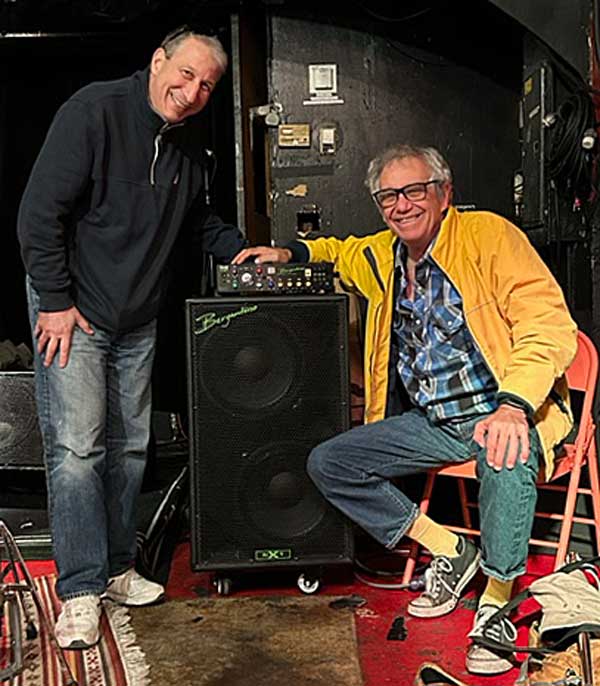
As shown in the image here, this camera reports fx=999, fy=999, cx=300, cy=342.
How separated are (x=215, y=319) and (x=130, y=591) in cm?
69

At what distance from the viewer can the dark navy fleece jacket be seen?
212 centimetres

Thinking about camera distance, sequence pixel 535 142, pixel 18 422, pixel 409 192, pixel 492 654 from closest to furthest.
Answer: pixel 492 654 < pixel 409 192 < pixel 535 142 < pixel 18 422

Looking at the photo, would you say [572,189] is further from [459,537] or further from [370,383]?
[459,537]

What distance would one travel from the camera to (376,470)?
7.64 feet

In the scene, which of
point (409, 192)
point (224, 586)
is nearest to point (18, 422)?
point (224, 586)

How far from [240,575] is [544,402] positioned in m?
0.90

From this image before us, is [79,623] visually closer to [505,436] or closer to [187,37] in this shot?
Result: [505,436]

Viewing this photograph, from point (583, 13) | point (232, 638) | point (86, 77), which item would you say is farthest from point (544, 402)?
point (86, 77)

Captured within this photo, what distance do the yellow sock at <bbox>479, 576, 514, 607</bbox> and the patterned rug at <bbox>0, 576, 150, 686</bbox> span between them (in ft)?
2.38

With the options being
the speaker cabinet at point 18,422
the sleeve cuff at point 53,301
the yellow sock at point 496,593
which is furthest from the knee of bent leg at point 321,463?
the speaker cabinet at point 18,422

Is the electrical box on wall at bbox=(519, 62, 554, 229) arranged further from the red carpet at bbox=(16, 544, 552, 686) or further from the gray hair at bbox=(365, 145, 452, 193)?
the red carpet at bbox=(16, 544, 552, 686)

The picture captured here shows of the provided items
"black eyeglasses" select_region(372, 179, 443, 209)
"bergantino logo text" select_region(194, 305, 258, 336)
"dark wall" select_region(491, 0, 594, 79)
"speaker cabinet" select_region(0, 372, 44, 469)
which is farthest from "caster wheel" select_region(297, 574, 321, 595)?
"dark wall" select_region(491, 0, 594, 79)

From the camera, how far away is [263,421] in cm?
233

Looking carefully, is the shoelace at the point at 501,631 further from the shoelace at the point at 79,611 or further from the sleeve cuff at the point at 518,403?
the shoelace at the point at 79,611
